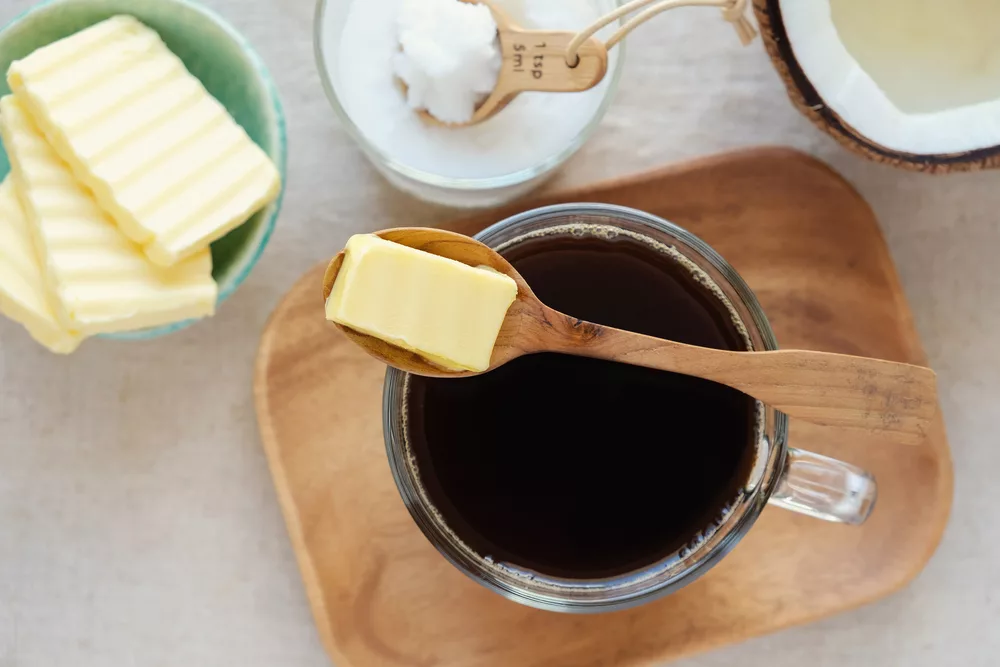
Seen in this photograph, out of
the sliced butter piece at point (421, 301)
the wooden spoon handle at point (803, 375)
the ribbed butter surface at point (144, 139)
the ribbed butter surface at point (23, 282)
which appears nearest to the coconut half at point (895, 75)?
the wooden spoon handle at point (803, 375)

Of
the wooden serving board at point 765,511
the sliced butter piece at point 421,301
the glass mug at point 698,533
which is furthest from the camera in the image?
the wooden serving board at point 765,511

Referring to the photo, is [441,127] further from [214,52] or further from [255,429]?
[255,429]

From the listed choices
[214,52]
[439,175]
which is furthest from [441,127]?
[214,52]

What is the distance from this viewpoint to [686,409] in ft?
2.39

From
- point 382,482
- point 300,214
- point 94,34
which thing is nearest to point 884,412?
point 382,482

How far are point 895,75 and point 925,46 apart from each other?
0.16 feet

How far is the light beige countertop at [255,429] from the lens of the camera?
34.1 inches

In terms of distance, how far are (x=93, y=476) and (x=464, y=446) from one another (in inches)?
16.6

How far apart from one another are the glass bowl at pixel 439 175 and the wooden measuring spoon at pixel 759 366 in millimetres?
203

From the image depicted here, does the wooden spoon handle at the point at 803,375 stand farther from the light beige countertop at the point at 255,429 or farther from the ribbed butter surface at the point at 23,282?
the ribbed butter surface at the point at 23,282

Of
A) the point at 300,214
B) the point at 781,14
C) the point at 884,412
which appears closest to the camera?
the point at 884,412

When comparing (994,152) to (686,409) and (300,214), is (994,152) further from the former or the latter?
(300,214)

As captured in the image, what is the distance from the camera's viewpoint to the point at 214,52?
0.81 metres

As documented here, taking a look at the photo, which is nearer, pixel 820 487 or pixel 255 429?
pixel 820 487
